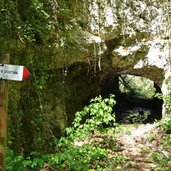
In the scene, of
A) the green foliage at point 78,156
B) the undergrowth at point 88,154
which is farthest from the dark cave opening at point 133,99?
the green foliage at point 78,156

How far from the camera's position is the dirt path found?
5523mm

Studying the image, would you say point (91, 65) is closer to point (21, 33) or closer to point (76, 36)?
point (76, 36)

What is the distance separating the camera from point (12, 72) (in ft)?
9.59

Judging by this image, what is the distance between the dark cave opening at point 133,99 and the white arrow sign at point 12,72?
725cm

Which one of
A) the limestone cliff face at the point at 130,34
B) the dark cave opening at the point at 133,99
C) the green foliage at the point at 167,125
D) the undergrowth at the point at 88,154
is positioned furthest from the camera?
the dark cave opening at the point at 133,99

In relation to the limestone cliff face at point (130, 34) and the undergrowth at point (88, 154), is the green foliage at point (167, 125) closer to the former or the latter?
the undergrowth at point (88, 154)

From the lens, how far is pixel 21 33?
15.3ft

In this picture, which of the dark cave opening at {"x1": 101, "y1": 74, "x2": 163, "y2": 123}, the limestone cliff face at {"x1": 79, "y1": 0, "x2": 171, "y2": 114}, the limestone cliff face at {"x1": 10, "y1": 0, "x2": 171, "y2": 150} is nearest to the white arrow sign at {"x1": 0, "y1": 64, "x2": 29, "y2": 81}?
the limestone cliff face at {"x1": 10, "y1": 0, "x2": 171, "y2": 150}

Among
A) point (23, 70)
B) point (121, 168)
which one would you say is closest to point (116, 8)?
point (121, 168)

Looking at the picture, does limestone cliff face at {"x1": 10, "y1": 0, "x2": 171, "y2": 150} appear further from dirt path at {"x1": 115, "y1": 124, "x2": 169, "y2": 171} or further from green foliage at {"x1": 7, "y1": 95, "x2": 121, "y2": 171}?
dirt path at {"x1": 115, "y1": 124, "x2": 169, "y2": 171}

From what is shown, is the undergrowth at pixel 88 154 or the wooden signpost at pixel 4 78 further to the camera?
the undergrowth at pixel 88 154

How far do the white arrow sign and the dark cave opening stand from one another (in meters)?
7.25

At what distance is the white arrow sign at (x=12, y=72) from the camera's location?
2900 mm

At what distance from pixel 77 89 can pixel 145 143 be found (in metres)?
2.19
